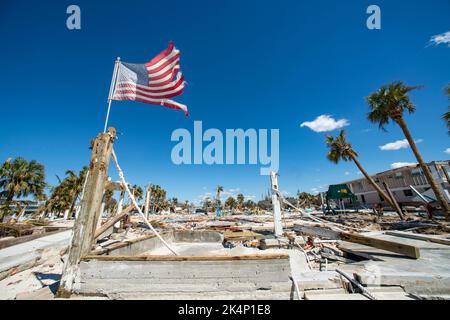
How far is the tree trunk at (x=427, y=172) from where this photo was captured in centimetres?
1355

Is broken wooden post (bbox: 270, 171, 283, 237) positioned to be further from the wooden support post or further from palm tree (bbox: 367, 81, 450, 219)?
palm tree (bbox: 367, 81, 450, 219)

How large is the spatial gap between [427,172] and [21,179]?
44.5 metres

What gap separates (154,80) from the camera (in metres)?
6.20

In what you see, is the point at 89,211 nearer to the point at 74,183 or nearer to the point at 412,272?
the point at 412,272

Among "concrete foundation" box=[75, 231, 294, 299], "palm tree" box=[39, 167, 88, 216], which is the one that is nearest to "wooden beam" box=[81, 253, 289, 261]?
"concrete foundation" box=[75, 231, 294, 299]

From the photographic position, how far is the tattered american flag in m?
5.96

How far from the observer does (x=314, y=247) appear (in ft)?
25.6

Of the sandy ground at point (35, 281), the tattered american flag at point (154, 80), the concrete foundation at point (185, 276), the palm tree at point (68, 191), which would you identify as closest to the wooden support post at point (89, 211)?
the concrete foundation at point (185, 276)

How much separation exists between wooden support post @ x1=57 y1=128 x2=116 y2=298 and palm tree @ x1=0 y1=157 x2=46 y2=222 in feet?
89.9

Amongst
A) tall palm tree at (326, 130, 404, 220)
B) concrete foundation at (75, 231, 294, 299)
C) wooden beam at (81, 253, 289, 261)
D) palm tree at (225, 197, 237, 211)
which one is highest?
tall palm tree at (326, 130, 404, 220)

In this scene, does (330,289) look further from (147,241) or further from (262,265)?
(147,241)

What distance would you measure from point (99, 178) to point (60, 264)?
5008 mm

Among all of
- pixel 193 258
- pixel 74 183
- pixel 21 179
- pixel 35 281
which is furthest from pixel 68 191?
pixel 193 258
